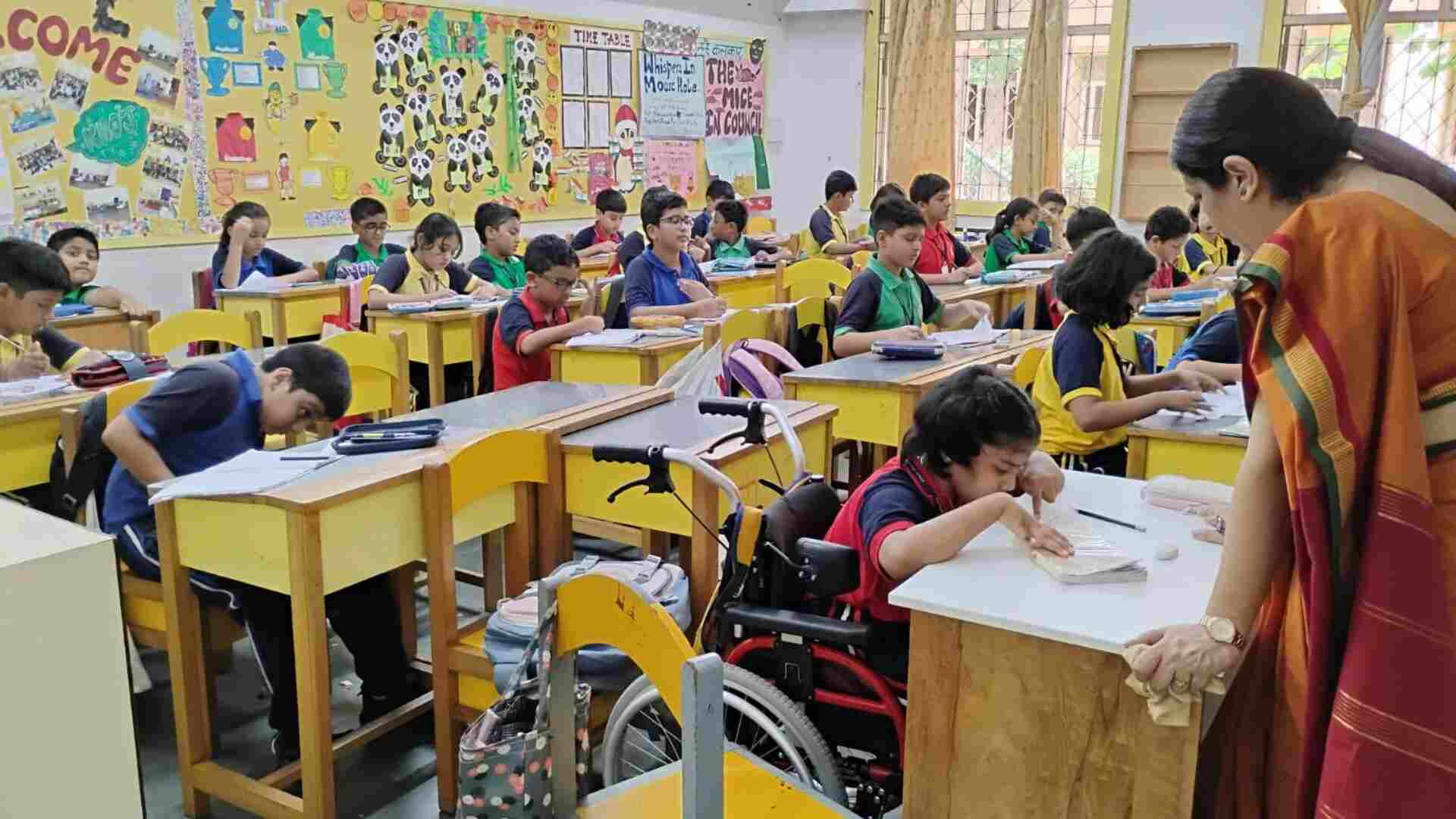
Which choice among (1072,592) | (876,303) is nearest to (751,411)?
(1072,592)

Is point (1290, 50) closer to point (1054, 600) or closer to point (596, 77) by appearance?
point (596, 77)

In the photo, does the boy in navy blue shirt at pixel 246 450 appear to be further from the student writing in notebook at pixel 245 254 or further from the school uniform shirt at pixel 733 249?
the school uniform shirt at pixel 733 249

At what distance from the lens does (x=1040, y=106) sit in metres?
8.82

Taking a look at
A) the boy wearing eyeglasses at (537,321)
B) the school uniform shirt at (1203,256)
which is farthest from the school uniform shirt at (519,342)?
the school uniform shirt at (1203,256)

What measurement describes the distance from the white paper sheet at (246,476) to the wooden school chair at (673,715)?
3.14ft

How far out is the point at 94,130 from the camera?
214 inches

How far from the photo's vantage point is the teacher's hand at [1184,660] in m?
1.26

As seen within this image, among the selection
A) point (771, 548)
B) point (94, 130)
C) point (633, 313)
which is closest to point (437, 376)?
point (633, 313)

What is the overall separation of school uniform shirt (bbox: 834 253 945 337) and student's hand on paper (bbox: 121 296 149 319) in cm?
270

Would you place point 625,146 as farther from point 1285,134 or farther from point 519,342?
point 1285,134

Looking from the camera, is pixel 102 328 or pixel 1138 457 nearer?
pixel 1138 457

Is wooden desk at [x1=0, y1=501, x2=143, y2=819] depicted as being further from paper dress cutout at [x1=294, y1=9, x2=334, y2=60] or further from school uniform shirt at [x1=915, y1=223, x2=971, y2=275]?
paper dress cutout at [x1=294, y1=9, x2=334, y2=60]

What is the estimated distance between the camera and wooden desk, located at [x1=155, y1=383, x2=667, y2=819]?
1.98m

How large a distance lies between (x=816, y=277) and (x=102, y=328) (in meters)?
3.18
